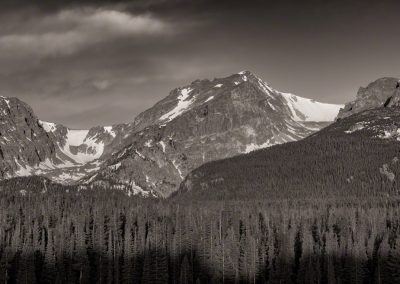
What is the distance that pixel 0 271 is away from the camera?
176125 mm

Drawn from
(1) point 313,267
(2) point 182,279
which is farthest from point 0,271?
(1) point 313,267

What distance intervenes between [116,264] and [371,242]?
223ft

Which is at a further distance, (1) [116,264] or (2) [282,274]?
(1) [116,264]

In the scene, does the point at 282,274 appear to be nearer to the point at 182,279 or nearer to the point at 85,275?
the point at 182,279

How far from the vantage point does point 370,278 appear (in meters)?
175

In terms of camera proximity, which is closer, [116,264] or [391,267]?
[391,267]

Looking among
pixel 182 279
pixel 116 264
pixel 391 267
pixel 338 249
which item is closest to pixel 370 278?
pixel 391 267

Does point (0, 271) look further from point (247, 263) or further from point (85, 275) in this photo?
point (247, 263)

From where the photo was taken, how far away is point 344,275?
175625 mm

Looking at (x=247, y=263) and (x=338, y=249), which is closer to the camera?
(x=247, y=263)

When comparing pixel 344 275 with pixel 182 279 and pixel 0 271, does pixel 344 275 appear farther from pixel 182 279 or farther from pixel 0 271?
pixel 0 271

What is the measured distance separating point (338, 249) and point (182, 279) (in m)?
44.7

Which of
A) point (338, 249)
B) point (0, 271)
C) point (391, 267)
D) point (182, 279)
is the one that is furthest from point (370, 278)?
point (0, 271)

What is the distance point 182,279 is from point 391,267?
164 feet
